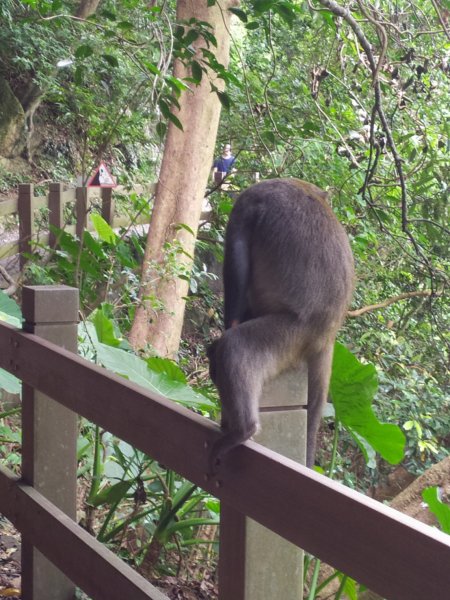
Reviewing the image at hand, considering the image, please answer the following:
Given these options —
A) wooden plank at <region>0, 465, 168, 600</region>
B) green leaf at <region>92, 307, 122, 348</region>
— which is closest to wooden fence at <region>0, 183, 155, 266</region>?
green leaf at <region>92, 307, 122, 348</region>

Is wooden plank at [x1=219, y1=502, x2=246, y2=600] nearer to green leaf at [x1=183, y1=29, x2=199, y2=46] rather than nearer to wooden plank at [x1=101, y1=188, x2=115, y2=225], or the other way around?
green leaf at [x1=183, y1=29, x2=199, y2=46]

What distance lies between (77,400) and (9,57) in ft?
47.1

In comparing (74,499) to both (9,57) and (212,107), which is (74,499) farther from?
(9,57)

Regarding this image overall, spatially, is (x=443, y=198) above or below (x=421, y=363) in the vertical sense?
above

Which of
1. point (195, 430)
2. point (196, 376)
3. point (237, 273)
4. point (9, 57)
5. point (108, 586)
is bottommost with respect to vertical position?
point (196, 376)

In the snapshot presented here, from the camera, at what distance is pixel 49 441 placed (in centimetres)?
306

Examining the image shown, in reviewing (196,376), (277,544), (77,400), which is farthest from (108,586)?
(196,376)

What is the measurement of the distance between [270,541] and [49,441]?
4.48 ft

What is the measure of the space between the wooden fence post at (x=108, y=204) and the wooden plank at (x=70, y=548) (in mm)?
7065

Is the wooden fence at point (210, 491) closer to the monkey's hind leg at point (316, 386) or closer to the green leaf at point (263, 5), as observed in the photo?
the monkey's hind leg at point (316, 386)

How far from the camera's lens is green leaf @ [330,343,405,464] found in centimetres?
314

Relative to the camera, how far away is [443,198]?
635cm

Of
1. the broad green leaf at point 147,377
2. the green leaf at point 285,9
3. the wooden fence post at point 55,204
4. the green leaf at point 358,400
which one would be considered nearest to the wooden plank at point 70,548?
the broad green leaf at point 147,377

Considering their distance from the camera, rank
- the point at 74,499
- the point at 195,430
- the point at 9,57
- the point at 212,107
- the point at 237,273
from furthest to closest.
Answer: the point at 9,57, the point at 212,107, the point at 74,499, the point at 237,273, the point at 195,430
